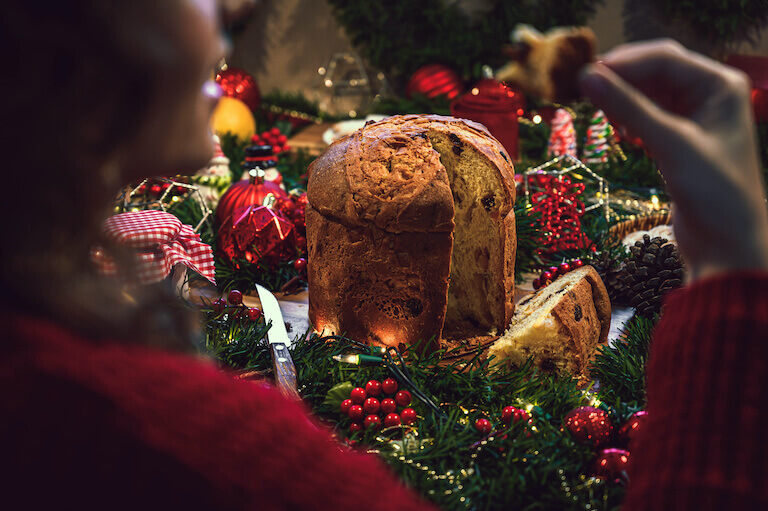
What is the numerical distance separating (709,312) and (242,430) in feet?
1.08

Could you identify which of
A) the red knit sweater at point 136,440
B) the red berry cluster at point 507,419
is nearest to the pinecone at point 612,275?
the red berry cluster at point 507,419

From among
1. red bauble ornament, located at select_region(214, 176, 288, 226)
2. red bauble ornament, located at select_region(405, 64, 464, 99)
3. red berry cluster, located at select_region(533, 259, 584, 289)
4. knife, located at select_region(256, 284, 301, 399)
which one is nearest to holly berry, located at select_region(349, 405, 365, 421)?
knife, located at select_region(256, 284, 301, 399)

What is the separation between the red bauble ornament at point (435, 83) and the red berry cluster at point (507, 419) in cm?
242

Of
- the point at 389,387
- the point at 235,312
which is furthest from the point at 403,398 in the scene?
the point at 235,312

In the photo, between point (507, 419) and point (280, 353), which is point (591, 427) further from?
point (280, 353)

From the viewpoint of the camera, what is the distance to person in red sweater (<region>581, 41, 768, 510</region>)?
44 centimetres

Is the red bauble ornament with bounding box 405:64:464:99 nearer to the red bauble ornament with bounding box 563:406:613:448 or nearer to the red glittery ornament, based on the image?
the red glittery ornament

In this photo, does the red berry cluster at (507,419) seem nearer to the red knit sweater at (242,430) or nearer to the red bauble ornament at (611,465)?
the red bauble ornament at (611,465)

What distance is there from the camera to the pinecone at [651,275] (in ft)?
5.25

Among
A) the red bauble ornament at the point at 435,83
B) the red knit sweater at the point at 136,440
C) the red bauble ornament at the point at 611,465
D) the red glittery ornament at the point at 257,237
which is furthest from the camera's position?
the red bauble ornament at the point at 435,83

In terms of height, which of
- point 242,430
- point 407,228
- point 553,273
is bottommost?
point 553,273

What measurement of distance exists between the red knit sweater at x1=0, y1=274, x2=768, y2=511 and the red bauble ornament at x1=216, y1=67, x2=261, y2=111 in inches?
120

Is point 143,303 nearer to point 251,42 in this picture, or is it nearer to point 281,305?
point 281,305

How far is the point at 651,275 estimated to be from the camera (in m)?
1.67
